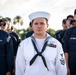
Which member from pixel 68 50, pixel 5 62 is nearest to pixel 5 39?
pixel 5 62

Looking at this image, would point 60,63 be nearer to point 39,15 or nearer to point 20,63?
point 20,63

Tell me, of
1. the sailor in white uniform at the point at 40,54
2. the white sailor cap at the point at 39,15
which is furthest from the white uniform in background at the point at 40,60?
the white sailor cap at the point at 39,15

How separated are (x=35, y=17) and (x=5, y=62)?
1798mm

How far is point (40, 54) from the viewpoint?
4871 millimetres

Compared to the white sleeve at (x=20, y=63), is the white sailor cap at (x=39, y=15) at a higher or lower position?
higher

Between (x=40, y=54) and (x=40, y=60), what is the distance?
0.10 m

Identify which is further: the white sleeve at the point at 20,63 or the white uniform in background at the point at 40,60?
the white sleeve at the point at 20,63

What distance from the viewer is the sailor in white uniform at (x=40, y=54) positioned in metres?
4.85

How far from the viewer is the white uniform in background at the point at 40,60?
4.85 meters

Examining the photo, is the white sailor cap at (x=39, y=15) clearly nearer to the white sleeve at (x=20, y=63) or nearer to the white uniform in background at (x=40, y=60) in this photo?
the white uniform in background at (x=40, y=60)

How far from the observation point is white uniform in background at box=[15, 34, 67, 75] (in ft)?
15.9

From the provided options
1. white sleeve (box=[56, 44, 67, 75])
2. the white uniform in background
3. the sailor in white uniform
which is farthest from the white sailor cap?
white sleeve (box=[56, 44, 67, 75])

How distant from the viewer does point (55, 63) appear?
4.95m

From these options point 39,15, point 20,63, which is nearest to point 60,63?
point 20,63
